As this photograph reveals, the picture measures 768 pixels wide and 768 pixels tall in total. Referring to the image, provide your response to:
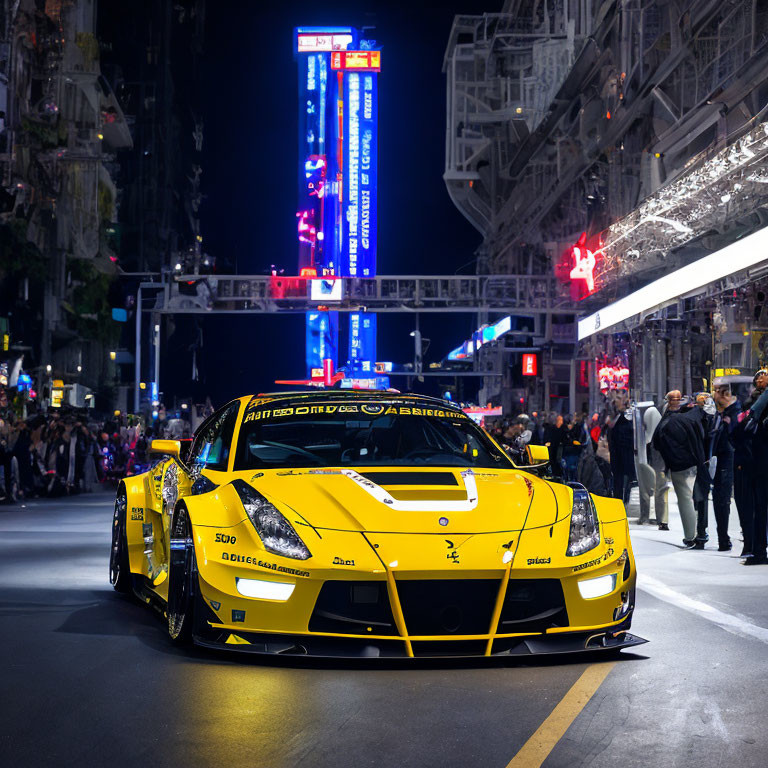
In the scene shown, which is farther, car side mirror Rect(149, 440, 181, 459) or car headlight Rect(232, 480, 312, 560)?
car side mirror Rect(149, 440, 181, 459)

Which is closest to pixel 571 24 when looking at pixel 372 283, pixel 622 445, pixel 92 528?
pixel 372 283

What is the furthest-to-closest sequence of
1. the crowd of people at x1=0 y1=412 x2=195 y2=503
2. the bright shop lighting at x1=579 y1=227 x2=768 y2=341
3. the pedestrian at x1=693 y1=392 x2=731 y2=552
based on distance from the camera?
the crowd of people at x1=0 y1=412 x2=195 y2=503, the bright shop lighting at x1=579 y1=227 x2=768 y2=341, the pedestrian at x1=693 y1=392 x2=731 y2=552

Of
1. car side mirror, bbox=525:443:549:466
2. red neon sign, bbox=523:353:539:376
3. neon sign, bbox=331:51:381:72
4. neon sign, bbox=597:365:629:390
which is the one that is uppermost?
neon sign, bbox=331:51:381:72

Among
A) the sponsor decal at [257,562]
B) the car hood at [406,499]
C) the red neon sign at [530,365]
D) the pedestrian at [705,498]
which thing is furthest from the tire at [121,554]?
the red neon sign at [530,365]

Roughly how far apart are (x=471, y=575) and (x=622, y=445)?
Answer: 12609 millimetres

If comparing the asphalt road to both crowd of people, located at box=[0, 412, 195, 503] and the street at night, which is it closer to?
the street at night

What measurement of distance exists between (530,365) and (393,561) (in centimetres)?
5247

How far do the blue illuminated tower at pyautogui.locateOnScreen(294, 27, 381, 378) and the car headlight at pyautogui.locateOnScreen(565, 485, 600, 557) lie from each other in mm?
61265

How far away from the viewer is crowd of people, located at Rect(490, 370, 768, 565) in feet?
38.6

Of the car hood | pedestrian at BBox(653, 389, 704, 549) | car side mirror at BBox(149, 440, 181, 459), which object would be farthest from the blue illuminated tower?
the car hood

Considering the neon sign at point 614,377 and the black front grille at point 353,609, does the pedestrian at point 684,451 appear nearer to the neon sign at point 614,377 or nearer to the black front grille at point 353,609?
the black front grille at point 353,609

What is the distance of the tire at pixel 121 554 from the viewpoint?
347 inches

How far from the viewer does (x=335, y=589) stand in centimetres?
595

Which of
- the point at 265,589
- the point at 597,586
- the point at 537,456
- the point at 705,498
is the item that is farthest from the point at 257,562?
the point at 705,498
